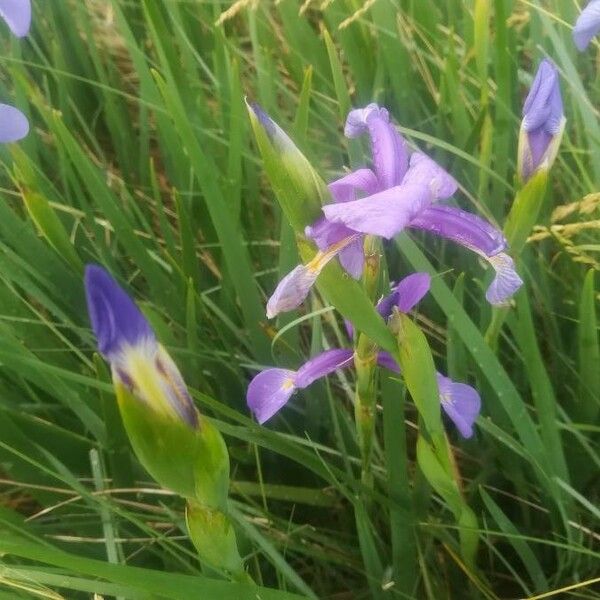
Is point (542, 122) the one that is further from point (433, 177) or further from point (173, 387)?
point (173, 387)

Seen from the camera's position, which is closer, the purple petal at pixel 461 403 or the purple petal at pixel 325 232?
the purple petal at pixel 325 232

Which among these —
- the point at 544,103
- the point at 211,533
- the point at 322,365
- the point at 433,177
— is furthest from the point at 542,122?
the point at 211,533

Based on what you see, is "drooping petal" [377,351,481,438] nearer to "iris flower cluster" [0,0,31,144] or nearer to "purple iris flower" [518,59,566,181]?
"purple iris flower" [518,59,566,181]

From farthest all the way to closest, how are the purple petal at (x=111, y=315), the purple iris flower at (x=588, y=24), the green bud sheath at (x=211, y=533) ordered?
1. the purple iris flower at (x=588, y=24)
2. the green bud sheath at (x=211, y=533)
3. the purple petal at (x=111, y=315)

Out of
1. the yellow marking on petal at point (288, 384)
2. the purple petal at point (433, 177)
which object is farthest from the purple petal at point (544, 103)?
the yellow marking on petal at point (288, 384)

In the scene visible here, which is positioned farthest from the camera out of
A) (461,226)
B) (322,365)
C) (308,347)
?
(308,347)

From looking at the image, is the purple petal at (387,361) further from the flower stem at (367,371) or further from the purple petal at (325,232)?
the purple petal at (325,232)

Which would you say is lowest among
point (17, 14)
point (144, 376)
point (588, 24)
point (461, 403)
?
point (461, 403)
